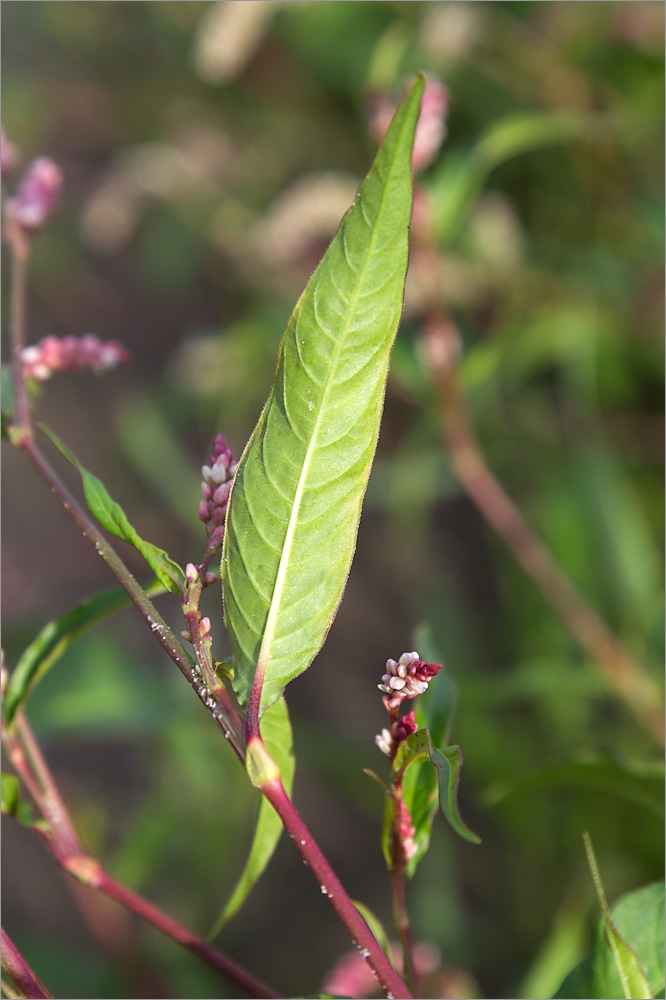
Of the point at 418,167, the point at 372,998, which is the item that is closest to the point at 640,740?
the point at 372,998

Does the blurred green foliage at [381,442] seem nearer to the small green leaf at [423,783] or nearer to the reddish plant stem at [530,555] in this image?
the reddish plant stem at [530,555]

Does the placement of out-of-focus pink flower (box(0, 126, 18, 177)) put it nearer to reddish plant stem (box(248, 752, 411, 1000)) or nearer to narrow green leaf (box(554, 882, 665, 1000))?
reddish plant stem (box(248, 752, 411, 1000))

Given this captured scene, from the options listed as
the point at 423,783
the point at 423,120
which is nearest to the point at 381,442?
the point at 423,120

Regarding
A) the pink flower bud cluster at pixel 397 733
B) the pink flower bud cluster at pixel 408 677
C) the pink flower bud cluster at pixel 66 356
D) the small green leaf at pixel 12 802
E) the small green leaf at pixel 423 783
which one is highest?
the pink flower bud cluster at pixel 66 356

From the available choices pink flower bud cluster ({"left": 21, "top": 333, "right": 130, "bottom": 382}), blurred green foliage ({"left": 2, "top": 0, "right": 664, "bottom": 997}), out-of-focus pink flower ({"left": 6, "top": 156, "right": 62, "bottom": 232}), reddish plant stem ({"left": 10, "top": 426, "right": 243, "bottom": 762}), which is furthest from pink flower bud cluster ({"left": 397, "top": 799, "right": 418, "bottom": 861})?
blurred green foliage ({"left": 2, "top": 0, "right": 664, "bottom": 997})

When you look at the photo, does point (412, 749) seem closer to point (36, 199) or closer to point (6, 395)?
point (6, 395)

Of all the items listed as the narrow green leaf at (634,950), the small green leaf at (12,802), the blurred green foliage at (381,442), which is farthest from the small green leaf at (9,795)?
the blurred green foliage at (381,442)

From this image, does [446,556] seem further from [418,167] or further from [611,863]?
[418,167]
